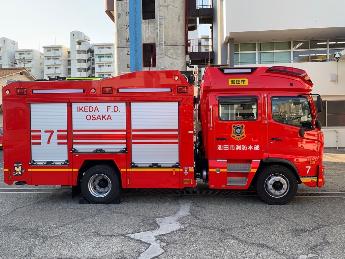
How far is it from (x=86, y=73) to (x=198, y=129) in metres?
99.8

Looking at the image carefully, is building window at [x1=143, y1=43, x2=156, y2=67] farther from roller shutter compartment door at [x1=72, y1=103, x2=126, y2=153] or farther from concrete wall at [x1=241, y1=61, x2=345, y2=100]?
roller shutter compartment door at [x1=72, y1=103, x2=126, y2=153]

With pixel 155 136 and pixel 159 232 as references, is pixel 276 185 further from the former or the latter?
pixel 159 232

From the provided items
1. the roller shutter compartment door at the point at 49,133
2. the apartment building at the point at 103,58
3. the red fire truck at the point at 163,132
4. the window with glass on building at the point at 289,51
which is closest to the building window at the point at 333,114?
the window with glass on building at the point at 289,51

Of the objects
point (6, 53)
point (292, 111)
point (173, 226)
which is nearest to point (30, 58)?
point (6, 53)

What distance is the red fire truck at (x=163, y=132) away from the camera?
7965 millimetres

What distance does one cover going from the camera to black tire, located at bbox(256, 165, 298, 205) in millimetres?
7934

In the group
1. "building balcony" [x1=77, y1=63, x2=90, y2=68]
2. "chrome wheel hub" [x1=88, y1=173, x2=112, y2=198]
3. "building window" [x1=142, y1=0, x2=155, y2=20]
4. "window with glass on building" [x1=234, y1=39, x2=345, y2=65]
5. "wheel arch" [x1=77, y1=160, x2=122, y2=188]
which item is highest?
"building balcony" [x1=77, y1=63, x2=90, y2=68]

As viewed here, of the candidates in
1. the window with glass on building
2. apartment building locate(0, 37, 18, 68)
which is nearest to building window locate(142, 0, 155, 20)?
the window with glass on building

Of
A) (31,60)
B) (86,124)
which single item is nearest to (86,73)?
(31,60)

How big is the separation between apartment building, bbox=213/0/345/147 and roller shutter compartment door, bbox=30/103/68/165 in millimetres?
12311

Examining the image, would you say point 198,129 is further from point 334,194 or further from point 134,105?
point 334,194

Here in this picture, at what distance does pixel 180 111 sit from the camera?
7984 mm

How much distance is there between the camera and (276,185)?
8008mm

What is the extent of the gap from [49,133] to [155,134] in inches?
94.5
